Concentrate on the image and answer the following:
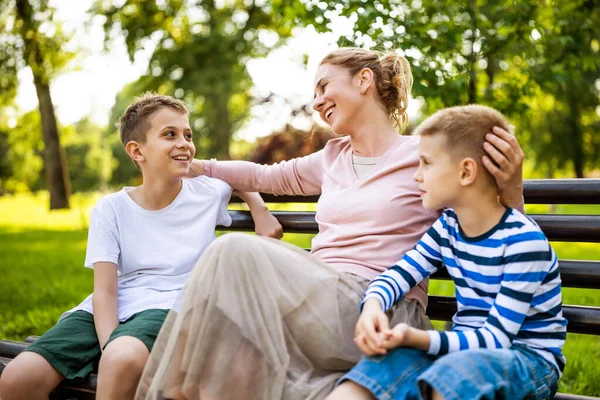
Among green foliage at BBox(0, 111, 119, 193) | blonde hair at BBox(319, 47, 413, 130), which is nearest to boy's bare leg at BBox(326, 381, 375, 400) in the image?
blonde hair at BBox(319, 47, 413, 130)

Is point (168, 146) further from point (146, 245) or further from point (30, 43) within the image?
point (30, 43)

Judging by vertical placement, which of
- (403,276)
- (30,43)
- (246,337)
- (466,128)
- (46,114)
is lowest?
(246,337)

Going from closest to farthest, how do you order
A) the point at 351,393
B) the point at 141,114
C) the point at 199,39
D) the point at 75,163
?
the point at 351,393 → the point at 141,114 → the point at 199,39 → the point at 75,163

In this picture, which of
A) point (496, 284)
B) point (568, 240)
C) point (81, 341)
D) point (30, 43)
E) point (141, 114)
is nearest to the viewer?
point (496, 284)

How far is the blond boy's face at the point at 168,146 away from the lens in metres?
2.92

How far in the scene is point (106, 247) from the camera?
282 cm

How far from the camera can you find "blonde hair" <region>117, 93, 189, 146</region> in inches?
117

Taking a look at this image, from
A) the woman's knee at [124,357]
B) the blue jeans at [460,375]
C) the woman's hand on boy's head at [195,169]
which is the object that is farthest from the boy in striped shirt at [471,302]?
the woman's hand on boy's head at [195,169]

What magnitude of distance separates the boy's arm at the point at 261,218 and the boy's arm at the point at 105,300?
27.9 inches

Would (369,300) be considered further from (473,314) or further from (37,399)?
(37,399)

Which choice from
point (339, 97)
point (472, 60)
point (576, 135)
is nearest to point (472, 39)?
point (472, 60)

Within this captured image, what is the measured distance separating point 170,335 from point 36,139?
20790 millimetres

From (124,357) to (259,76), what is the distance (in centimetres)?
1705

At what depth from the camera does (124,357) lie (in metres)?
2.36
